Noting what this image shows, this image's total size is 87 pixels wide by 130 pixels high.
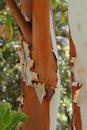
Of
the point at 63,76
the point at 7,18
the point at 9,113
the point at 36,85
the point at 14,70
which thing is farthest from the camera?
the point at 14,70

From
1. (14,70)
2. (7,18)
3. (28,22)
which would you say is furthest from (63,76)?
(28,22)

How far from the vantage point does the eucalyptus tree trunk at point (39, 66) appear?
662mm

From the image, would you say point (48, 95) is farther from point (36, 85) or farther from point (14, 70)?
point (14, 70)

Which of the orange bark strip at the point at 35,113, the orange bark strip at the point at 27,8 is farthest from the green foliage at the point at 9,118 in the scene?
the orange bark strip at the point at 27,8

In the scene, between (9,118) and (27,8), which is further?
(27,8)

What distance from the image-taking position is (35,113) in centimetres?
66

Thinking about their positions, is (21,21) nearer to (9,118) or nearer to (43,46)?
(43,46)

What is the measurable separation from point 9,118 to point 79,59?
5.5 inches

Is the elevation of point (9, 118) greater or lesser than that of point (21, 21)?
lesser

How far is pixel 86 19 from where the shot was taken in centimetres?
59

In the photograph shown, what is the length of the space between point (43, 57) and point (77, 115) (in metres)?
0.13

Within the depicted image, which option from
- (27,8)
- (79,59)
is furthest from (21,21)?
(79,59)

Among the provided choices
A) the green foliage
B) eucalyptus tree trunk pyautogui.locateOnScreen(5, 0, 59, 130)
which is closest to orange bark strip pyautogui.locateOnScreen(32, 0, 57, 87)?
eucalyptus tree trunk pyautogui.locateOnScreen(5, 0, 59, 130)

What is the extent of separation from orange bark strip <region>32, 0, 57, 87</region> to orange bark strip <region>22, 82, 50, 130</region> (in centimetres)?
4
